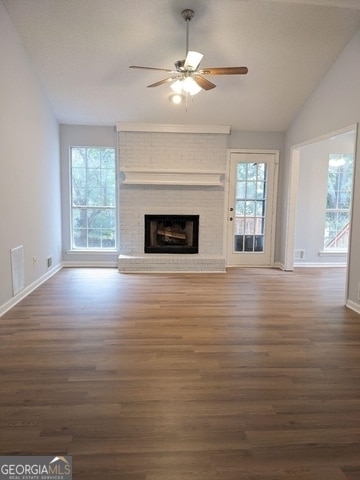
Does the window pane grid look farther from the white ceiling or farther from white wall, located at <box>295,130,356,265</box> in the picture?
the white ceiling

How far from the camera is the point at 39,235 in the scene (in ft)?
15.9

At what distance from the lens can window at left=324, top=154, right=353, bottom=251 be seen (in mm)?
6348

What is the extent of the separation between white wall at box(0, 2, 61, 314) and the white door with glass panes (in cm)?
317

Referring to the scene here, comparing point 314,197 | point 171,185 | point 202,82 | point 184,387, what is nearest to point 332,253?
point 314,197

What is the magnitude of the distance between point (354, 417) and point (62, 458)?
64.2 inches

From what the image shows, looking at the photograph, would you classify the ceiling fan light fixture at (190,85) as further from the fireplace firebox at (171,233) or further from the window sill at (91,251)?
the window sill at (91,251)

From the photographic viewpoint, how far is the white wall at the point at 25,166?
3.68 metres

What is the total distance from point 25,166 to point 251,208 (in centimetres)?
397

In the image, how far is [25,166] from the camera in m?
4.28

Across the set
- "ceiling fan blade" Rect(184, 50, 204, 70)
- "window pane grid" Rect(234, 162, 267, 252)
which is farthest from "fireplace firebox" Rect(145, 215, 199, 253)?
"ceiling fan blade" Rect(184, 50, 204, 70)

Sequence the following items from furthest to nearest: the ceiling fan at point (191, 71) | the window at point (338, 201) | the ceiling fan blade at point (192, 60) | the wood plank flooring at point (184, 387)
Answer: the window at point (338, 201) → the ceiling fan at point (191, 71) → the ceiling fan blade at point (192, 60) → the wood plank flooring at point (184, 387)

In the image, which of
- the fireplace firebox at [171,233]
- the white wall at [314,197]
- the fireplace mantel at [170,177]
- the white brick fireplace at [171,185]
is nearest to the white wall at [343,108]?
the white wall at [314,197]

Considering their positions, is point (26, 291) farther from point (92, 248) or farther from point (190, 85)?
point (190, 85)

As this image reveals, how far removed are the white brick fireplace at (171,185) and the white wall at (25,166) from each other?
3.97ft
